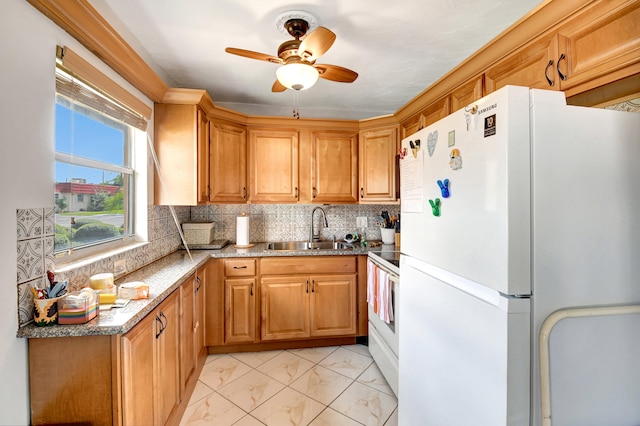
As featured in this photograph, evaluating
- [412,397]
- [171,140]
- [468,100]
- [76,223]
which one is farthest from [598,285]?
[171,140]

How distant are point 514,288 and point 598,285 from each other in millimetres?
308

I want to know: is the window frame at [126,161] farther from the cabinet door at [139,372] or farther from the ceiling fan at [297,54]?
the ceiling fan at [297,54]

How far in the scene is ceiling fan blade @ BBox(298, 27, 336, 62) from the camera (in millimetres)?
1381

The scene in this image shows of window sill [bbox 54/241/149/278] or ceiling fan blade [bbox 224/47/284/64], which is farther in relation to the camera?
ceiling fan blade [bbox 224/47/284/64]

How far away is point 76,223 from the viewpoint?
1.46m

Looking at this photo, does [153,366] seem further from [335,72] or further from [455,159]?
[335,72]

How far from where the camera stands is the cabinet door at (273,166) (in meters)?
2.78

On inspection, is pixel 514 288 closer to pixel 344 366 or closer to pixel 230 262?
pixel 344 366

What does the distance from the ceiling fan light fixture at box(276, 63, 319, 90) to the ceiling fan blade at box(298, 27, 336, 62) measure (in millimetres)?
67

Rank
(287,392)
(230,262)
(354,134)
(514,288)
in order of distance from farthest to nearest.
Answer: (354,134) < (230,262) < (287,392) < (514,288)

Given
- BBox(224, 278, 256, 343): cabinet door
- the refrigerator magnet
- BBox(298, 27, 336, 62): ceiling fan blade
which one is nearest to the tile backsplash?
BBox(224, 278, 256, 343): cabinet door

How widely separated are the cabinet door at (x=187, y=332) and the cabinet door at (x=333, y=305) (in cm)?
101

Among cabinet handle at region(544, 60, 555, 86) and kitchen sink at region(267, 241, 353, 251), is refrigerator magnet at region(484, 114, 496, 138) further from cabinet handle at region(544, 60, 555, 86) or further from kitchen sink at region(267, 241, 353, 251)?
kitchen sink at region(267, 241, 353, 251)

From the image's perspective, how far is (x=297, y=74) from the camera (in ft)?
5.16
